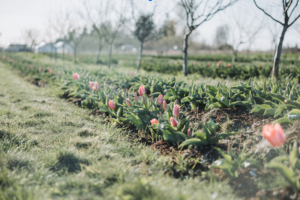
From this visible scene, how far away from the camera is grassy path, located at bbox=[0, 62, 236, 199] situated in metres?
1.55

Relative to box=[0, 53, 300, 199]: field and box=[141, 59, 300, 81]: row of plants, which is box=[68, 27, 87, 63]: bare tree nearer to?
box=[141, 59, 300, 81]: row of plants

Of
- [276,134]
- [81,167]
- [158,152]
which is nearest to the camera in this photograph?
[276,134]

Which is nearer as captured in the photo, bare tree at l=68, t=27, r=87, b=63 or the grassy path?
the grassy path

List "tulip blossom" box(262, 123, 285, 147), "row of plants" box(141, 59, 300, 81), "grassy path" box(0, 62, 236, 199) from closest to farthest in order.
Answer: "tulip blossom" box(262, 123, 285, 147), "grassy path" box(0, 62, 236, 199), "row of plants" box(141, 59, 300, 81)

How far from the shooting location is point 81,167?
6.20 ft

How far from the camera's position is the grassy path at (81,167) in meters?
1.55

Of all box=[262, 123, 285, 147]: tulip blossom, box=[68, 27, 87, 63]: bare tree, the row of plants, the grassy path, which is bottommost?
→ the grassy path

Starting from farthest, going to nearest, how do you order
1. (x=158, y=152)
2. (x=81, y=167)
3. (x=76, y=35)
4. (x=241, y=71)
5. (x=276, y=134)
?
(x=76, y=35) < (x=241, y=71) < (x=158, y=152) < (x=81, y=167) < (x=276, y=134)

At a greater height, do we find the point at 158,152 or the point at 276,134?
the point at 276,134

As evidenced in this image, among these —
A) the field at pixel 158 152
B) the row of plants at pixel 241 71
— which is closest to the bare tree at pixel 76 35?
the row of plants at pixel 241 71

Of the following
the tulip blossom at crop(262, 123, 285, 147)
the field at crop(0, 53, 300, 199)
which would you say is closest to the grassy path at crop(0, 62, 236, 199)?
the field at crop(0, 53, 300, 199)

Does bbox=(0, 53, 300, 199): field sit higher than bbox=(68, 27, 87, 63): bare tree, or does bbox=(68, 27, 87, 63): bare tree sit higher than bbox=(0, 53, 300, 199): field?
bbox=(68, 27, 87, 63): bare tree

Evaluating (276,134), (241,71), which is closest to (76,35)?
(241,71)

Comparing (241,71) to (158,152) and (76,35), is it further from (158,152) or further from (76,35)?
(76,35)
